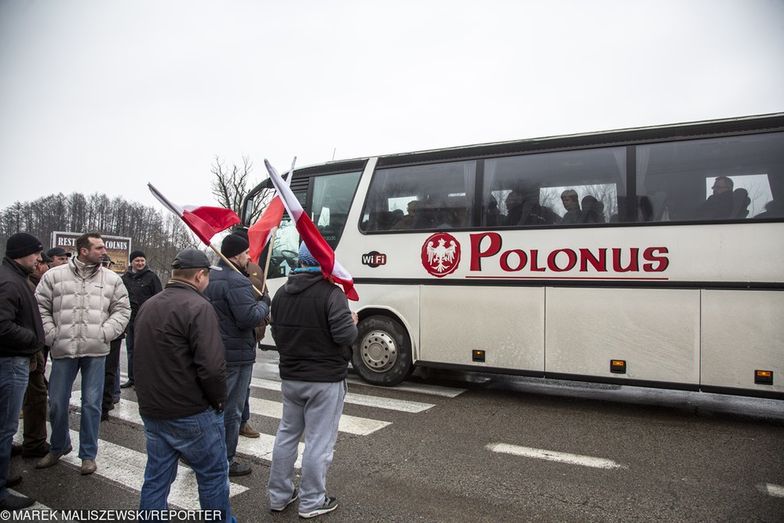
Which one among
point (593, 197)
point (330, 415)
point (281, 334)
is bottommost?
point (330, 415)

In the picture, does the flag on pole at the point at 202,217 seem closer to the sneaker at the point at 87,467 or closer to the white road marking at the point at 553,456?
the sneaker at the point at 87,467

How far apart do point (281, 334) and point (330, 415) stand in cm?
68

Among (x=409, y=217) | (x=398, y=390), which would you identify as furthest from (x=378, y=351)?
(x=409, y=217)

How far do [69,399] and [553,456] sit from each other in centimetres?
444

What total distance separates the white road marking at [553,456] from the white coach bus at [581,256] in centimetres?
192

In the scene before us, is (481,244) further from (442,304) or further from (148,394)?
(148,394)

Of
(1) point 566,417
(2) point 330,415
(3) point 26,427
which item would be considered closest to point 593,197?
(1) point 566,417

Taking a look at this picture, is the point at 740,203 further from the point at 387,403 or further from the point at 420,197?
the point at 387,403

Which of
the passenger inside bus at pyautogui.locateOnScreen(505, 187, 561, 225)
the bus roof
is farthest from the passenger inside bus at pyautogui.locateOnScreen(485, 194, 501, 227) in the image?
the bus roof

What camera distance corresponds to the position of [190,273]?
3.34 meters

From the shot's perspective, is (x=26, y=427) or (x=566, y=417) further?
(x=566, y=417)

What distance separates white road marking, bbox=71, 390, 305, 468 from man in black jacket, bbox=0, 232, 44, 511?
65.3 inches

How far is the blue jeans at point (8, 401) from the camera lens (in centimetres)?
404

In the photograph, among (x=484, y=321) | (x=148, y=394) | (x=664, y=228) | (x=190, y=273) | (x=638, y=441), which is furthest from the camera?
(x=484, y=321)
